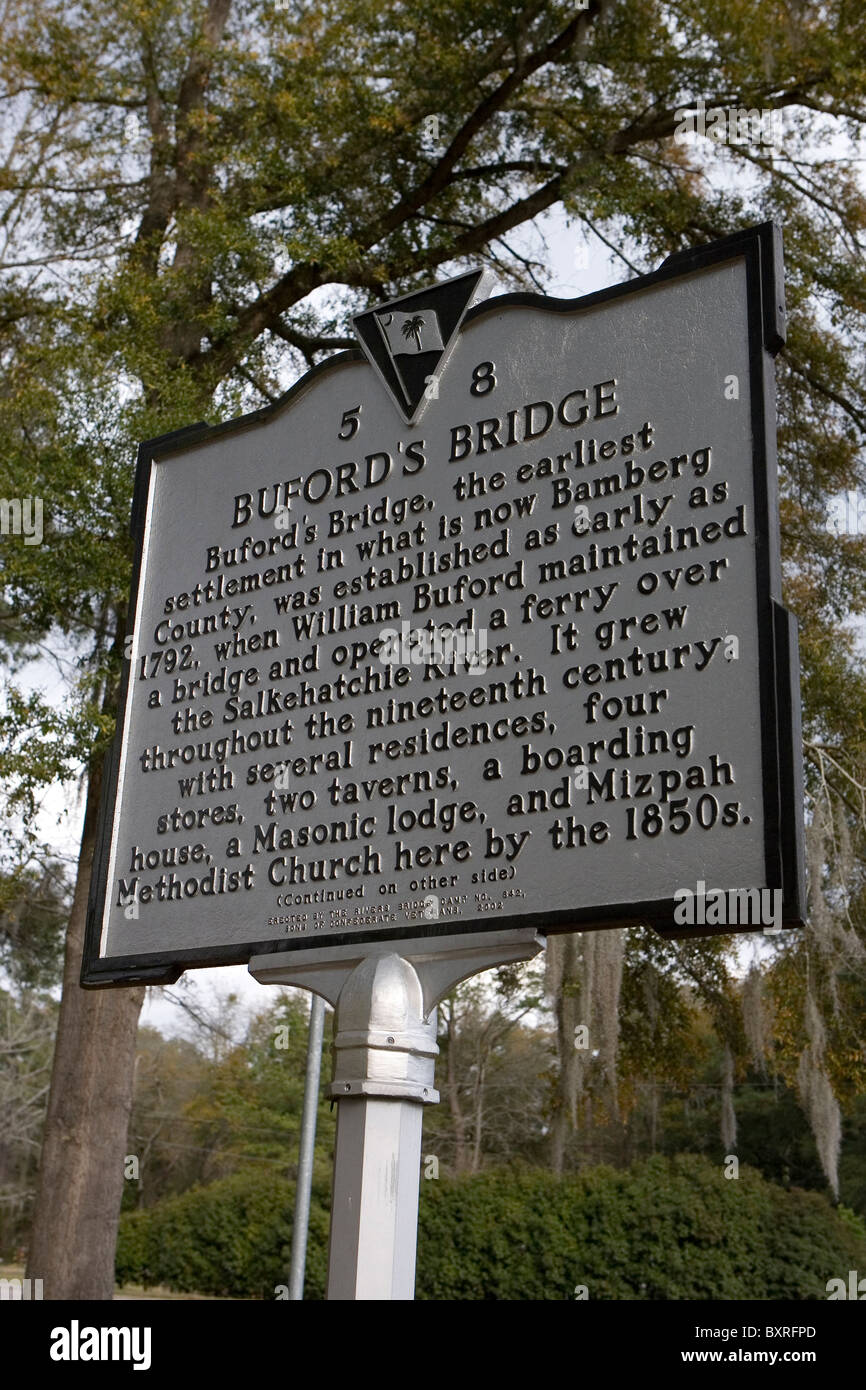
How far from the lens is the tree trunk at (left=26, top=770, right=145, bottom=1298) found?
11891mm

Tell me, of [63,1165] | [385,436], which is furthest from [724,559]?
[63,1165]

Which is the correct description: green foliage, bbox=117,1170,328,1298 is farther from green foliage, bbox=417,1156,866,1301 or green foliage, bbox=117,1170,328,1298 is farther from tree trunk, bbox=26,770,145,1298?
tree trunk, bbox=26,770,145,1298

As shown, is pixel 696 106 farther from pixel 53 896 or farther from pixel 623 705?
pixel 53 896

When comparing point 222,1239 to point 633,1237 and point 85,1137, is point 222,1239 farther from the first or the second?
point 85,1137

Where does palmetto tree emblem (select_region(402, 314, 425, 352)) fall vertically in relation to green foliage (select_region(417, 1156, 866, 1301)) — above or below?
above

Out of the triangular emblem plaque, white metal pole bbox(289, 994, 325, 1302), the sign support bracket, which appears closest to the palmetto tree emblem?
the triangular emblem plaque

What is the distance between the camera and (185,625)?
5.88 meters

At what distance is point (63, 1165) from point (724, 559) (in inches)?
381

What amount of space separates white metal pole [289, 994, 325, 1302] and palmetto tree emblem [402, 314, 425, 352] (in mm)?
10441

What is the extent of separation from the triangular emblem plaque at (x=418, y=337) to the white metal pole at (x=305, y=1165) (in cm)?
1033

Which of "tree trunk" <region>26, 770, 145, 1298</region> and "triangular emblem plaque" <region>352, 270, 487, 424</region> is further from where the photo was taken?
"tree trunk" <region>26, 770, 145, 1298</region>

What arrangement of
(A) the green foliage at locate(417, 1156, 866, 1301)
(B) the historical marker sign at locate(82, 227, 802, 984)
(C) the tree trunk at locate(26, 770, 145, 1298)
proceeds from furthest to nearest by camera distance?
(A) the green foliage at locate(417, 1156, 866, 1301) → (C) the tree trunk at locate(26, 770, 145, 1298) → (B) the historical marker sign at locate(82, 227, 802, 984)
